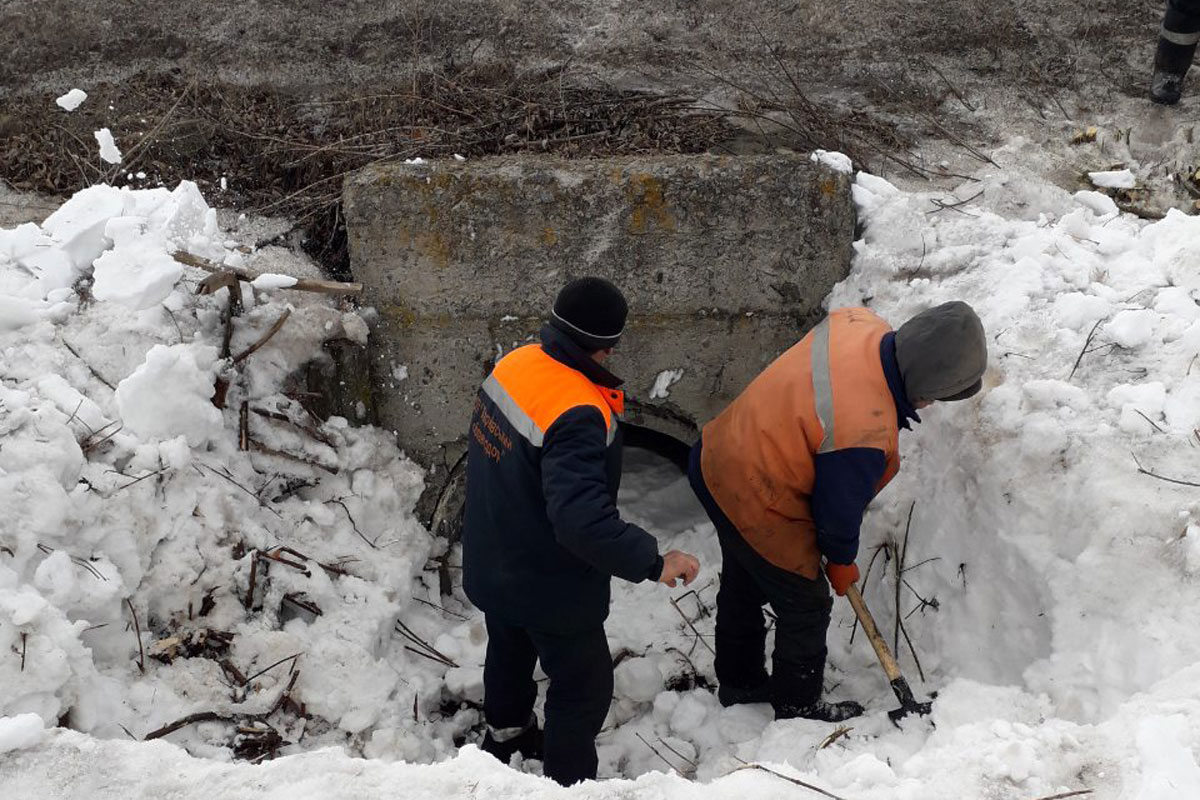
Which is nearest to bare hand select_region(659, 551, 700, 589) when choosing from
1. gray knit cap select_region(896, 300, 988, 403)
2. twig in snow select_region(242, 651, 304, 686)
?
gray knit cap select_region(896, 300, 988, 403)

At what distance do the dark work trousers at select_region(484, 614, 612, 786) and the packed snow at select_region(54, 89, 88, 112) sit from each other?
11.9 ft

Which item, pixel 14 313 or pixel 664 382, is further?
pixel 664 382

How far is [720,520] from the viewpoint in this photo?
11.3 ft

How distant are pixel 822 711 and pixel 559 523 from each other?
1.47 m

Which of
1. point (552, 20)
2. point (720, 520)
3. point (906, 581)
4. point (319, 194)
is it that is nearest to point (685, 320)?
point (720, 520)

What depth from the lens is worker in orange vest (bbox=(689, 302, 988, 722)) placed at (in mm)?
2875

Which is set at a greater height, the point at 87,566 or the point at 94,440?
the point at 94,440

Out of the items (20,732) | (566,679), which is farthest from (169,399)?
(566,679)

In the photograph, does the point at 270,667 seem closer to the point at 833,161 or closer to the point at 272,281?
the point at 272,281

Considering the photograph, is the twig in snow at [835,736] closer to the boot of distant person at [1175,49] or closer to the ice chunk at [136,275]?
the ice chunk at [136,275]

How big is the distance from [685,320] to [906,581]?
4.86 feet

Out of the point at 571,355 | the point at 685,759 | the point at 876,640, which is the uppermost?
the point at 571,355

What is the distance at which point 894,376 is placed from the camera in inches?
115

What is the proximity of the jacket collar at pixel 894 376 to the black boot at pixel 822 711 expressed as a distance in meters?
1.20
